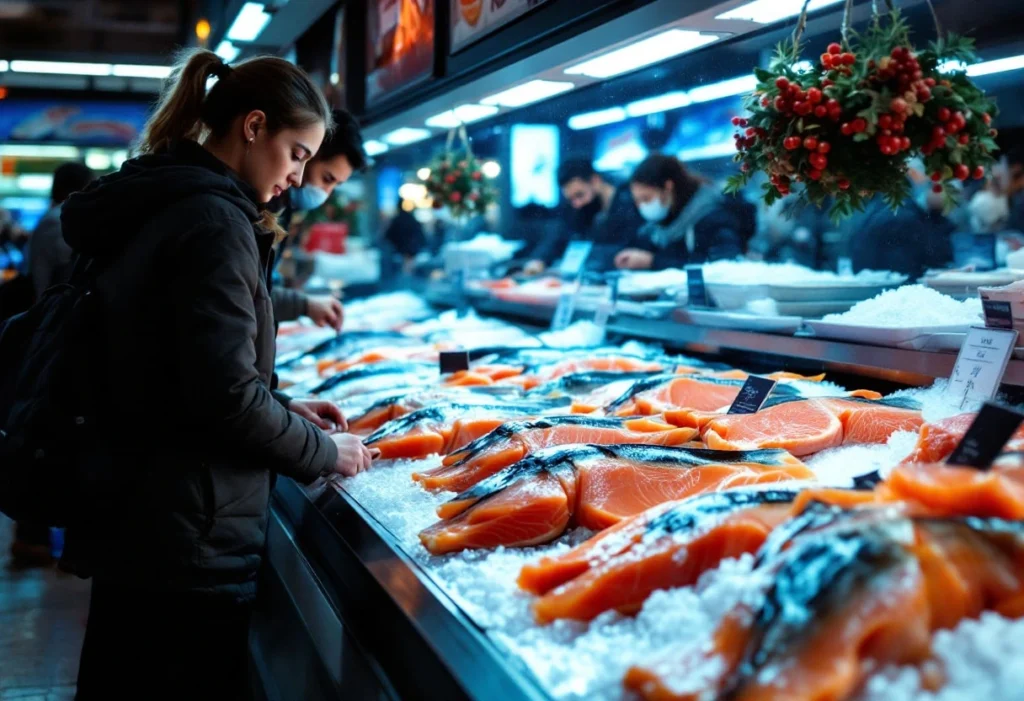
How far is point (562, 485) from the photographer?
2090 mm

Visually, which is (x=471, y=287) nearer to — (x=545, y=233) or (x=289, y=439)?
(x=545, y=233)

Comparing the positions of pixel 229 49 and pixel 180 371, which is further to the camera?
pixel 229 49

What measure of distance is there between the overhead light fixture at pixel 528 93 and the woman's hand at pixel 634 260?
5.25 ft

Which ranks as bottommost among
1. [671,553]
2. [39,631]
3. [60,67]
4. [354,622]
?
[39,631]

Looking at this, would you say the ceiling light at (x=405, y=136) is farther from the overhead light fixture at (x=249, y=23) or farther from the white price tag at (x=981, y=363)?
the white price tag at (x=981, y=363)

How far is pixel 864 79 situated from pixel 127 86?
16746 millimetres

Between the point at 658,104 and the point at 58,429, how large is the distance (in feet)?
11.0

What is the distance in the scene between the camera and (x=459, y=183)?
624cm

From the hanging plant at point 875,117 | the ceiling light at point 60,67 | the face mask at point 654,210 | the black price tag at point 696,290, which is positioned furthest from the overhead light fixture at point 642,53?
the ceiling light at point 60,67

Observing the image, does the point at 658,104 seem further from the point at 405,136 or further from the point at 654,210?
the point at 405,136

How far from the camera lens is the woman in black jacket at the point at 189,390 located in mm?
2074

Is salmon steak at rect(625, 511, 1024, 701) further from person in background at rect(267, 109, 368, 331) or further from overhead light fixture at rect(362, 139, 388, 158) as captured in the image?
overhead light fixture at rect(362, 139, 388, 158)

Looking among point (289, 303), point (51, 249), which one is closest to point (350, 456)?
point (289, 303)

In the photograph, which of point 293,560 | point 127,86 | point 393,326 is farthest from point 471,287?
point 127,86
